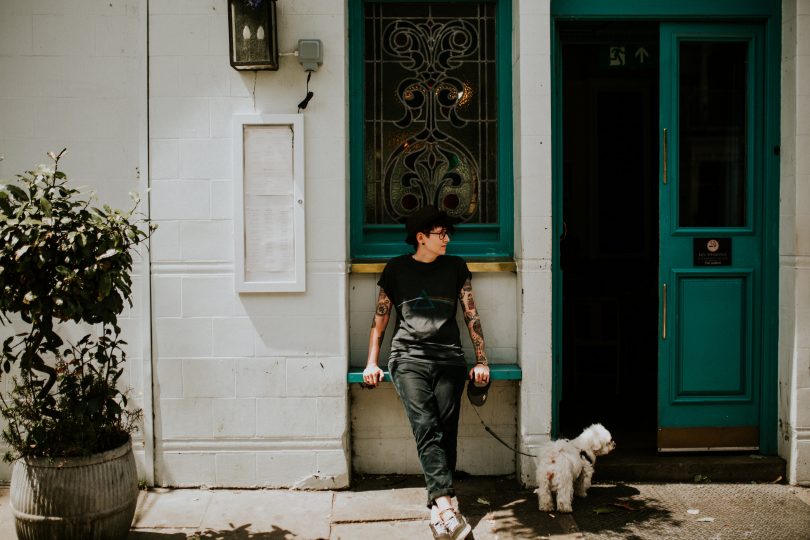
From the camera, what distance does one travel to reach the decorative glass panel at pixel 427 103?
5336 mm

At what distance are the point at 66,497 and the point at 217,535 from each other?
0.88 metres

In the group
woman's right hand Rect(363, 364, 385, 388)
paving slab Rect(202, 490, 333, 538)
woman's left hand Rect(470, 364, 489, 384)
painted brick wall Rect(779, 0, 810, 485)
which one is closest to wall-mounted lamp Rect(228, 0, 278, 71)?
woman's right hand Rect(363, 364, 385, 388)

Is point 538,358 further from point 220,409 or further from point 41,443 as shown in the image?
point 41,443

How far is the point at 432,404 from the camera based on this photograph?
457 centimetres

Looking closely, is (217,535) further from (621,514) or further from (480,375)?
(621,514)

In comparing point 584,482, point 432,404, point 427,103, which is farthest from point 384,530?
point 427,103

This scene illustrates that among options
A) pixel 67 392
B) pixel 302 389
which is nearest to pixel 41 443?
pixel 67 392

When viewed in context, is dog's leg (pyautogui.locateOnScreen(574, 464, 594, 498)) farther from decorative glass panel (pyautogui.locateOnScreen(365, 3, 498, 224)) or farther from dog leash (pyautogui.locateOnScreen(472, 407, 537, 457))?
decorative glass panel (pyautogui.locateOnScreen(365, 3, 498, 224))

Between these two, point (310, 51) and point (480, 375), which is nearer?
point (480, 375)

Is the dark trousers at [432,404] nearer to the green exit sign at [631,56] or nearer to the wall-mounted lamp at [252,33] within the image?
the wall-mounted lamp at [252,33]

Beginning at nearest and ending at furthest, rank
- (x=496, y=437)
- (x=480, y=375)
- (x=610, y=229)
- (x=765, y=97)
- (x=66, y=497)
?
1. (x=66, y=497)
2. (x=480, y=375)
3. (x=496, y=437)
4. (x=765, y=97)
5. (x=610, y=229)

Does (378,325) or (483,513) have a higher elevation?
(378,325)

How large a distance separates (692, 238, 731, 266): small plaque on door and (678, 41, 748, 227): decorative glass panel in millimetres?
123

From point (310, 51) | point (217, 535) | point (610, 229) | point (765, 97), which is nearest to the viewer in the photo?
point (217, 535)
